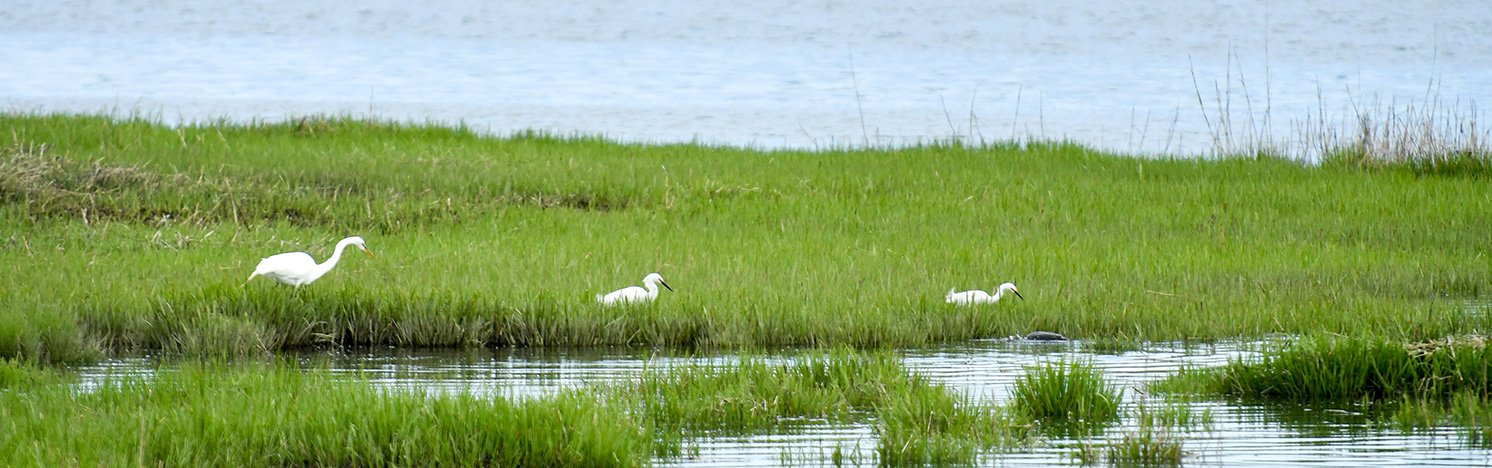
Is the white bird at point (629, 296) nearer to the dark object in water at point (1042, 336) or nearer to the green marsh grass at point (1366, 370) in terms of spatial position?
the dark object in water at point (1042, 336)

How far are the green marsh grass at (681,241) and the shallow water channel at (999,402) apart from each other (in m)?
0.40

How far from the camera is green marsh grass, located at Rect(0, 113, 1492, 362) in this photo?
8570 mm

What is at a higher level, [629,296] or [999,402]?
[629,296]

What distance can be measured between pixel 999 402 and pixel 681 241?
19.1 feet

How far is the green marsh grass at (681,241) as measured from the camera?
857 centimetres

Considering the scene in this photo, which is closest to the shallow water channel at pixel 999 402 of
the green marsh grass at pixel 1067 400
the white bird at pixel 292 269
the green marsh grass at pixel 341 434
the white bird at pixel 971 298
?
the green marsh grass at pixel 1067 400

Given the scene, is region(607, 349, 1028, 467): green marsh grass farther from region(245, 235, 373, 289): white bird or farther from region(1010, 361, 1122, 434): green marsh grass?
region(245, 235, 373, 289): white bird

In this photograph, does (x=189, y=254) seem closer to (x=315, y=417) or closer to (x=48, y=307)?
(x=48, y=307)

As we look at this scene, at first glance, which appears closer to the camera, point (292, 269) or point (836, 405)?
point (836, 405)

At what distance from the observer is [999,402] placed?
21.4ft

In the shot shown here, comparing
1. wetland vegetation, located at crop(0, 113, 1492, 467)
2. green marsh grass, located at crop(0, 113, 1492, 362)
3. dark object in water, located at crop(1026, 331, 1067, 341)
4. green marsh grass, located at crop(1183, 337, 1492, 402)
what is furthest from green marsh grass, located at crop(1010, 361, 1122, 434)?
dark object in water, located at crop(1026, 331, 1067, 341)

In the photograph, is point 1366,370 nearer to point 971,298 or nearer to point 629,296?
point 971,298

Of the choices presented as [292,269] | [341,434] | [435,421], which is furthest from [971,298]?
[341,434]

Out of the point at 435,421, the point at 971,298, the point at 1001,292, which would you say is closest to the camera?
the point at 435,421
